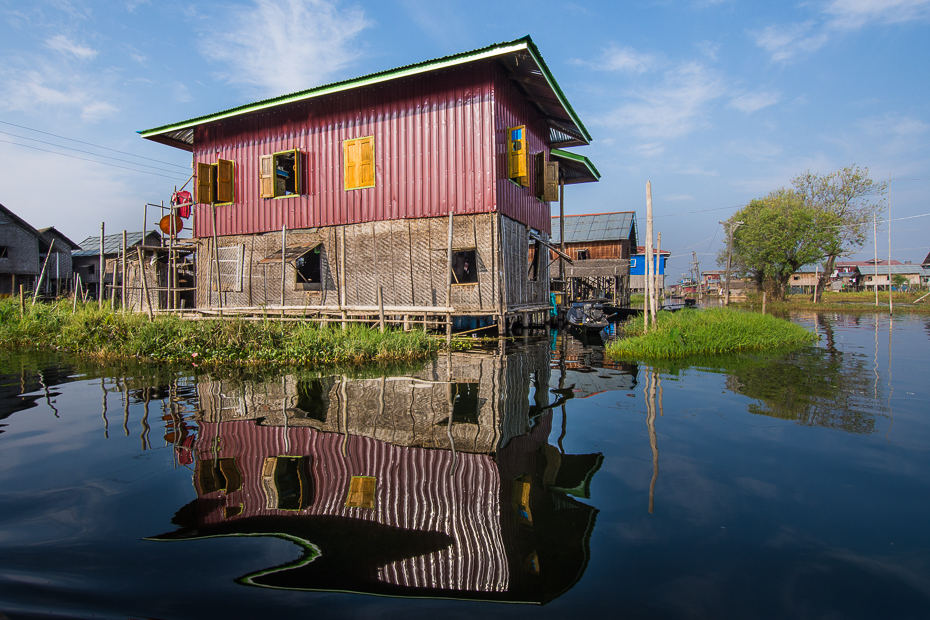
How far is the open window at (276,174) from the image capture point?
1498 cm

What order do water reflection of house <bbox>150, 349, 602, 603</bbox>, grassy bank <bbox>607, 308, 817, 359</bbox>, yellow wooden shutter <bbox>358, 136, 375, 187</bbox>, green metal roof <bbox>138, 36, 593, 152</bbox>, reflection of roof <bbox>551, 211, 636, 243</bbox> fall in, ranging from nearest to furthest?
water reflection of house <bbox>150, 349, 602, 603</bbox>
grassy bank <bbox>607, 308, 817, 359</bbox>
green metal roof <bbox>138, 36, 593, 152</bbox>
yellow wooden shutter <bbox>358, 136, 375, 187</bbox>
reflection of roof <bbox>551, 211, 636, 243</bbox>

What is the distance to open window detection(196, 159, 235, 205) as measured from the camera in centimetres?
1586

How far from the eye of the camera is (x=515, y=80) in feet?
44.5

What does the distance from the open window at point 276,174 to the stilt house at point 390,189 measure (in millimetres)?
44

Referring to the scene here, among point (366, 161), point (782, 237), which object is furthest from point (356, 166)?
point (782, 237)

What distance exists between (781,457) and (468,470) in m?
2.77

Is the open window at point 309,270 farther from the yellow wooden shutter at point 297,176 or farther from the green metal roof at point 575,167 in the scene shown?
the green metal roof at point 575,167

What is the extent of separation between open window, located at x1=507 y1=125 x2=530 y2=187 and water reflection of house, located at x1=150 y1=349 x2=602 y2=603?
890 centimetres

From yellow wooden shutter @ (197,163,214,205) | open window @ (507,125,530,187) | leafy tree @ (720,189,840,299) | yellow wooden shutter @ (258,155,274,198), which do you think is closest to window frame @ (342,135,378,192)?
yellow wooden shutter @ (258,155,274,198)

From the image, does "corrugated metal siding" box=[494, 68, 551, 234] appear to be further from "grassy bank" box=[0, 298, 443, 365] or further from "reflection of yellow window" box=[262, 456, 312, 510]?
"reflection of yellow window" box=[262, 456, 312, 510]

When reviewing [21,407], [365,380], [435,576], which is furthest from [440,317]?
[435,576]

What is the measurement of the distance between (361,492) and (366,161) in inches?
481

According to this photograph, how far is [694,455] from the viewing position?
4250mm

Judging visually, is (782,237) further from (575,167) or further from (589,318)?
(589,318)
